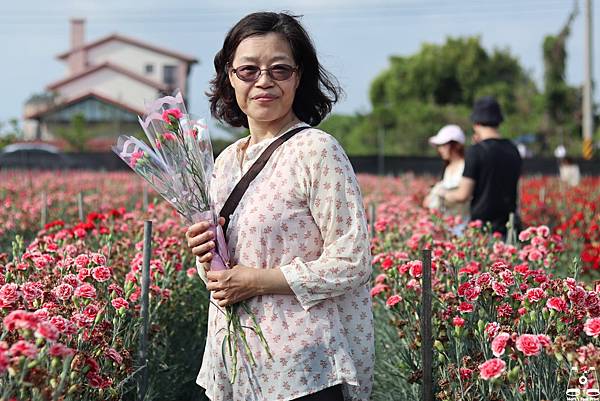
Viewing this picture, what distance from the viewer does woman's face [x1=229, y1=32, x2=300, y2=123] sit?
258 centimetres

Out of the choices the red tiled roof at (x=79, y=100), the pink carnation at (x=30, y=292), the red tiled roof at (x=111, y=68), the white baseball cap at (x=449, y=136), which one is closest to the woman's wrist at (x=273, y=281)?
the pink carnation at (x=30, y=292)

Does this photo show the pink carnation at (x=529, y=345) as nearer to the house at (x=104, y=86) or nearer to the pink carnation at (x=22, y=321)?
the pink carnation at (x=22, y=321)

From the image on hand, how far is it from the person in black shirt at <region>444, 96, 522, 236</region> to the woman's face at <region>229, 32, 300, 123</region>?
322 cm

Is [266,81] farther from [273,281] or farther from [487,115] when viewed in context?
[487,115]

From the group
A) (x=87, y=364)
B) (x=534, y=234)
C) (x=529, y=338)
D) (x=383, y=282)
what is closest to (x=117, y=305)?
(x=87, y=364)

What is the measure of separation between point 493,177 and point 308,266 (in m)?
3.42

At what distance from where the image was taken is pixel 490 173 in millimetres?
5613

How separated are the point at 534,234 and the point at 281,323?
243 centimetres

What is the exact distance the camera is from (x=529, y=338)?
2.55m

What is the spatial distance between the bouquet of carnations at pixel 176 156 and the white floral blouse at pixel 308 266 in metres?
0.18

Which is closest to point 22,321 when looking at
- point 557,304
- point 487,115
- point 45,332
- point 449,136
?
point 45,332

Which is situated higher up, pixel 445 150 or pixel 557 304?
pixel 445 150

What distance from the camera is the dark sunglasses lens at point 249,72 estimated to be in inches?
102

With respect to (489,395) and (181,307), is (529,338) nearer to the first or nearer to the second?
(489,395)
